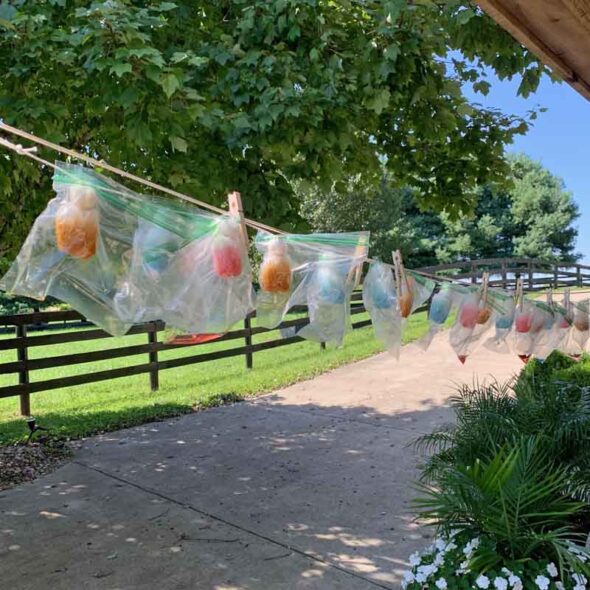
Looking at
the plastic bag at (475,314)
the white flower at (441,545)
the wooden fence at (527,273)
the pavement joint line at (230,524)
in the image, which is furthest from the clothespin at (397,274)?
the wooden fence at (527,273)

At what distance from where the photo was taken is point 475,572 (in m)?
2.19

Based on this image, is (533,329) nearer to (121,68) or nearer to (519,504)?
(519,504)

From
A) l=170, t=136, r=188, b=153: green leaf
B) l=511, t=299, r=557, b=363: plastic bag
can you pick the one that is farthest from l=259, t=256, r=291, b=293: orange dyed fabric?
l=511, t=299, r=557, b=363: plastic bag

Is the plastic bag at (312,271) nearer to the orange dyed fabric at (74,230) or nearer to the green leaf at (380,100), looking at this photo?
the orange dyed fabric at (74,230)

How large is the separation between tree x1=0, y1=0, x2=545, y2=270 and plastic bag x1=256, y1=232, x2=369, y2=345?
1120 millimetres

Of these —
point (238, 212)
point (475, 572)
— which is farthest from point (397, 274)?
point (475, 572)

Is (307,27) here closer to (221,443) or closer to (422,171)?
(422,171)

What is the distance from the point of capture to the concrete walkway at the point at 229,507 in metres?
3.12

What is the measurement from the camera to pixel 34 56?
3113 mm

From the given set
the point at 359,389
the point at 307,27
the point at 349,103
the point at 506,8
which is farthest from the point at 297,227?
the point at 359,389

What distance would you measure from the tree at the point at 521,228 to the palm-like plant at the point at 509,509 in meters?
27.1

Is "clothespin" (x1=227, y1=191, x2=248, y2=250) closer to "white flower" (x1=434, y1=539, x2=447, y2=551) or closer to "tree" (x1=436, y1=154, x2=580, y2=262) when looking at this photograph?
"white flower" (x1=434, y1=539, x2=447, y2=551)

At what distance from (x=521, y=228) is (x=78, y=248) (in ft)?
106

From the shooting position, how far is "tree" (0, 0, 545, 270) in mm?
3100
